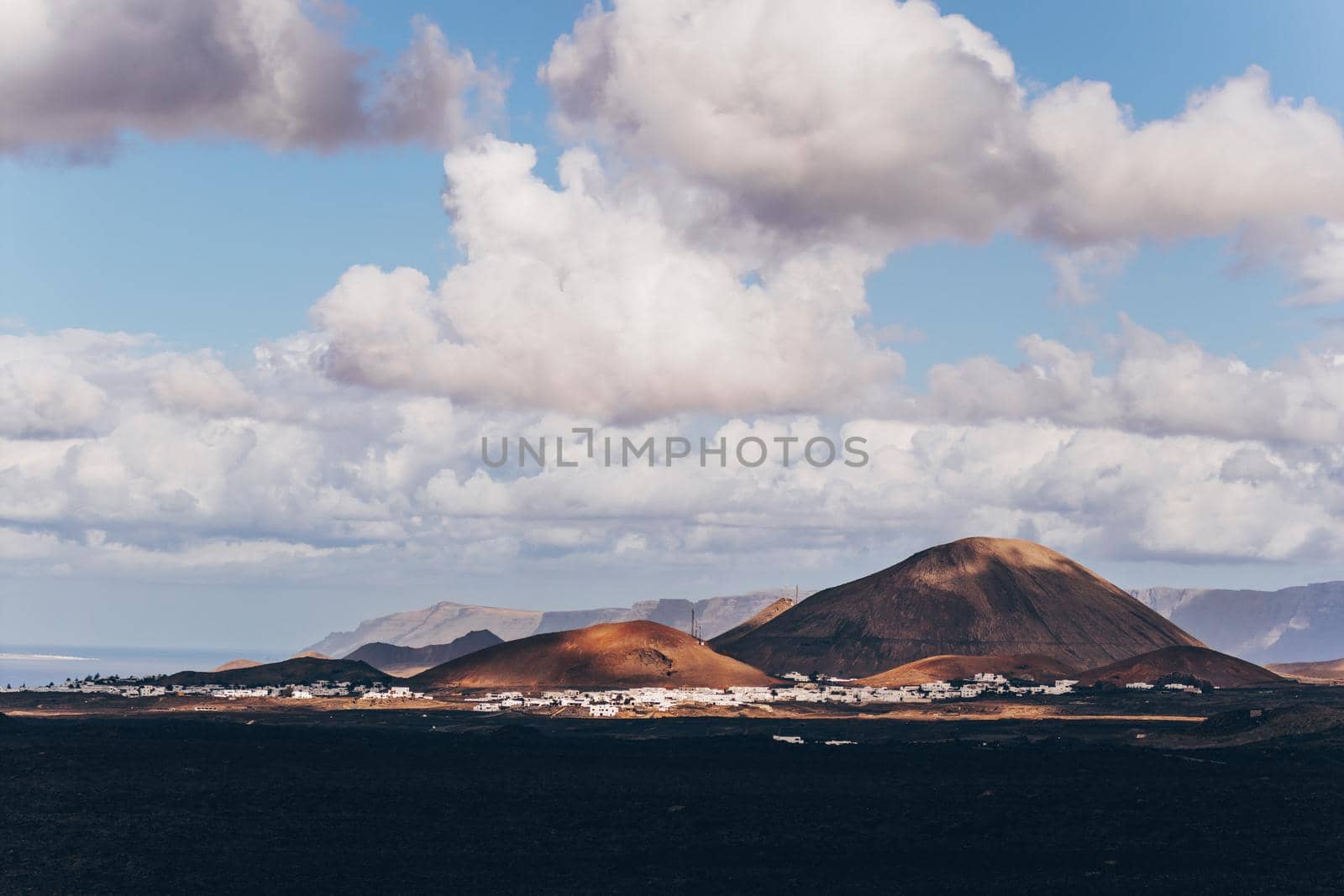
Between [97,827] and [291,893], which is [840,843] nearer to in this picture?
[291,893]

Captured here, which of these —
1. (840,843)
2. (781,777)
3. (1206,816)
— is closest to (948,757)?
(781,777)

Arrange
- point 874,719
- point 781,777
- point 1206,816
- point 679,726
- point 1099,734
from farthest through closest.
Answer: point 874,719 < point 679,726 < point 1099,734 < point 781,777 < point 1206,816

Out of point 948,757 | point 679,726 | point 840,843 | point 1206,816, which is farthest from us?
point 679,726

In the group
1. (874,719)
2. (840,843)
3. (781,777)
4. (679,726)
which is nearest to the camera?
(840,843)

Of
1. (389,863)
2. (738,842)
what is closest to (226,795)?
(389,863)

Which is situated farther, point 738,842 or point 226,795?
point 226,795

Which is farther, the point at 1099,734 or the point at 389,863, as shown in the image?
the point at 1099,734

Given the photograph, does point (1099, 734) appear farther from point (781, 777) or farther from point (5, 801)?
point (5, 801)
